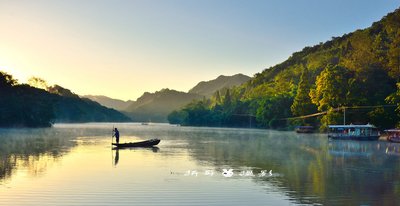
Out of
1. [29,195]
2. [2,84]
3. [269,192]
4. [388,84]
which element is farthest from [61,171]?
[2,84]

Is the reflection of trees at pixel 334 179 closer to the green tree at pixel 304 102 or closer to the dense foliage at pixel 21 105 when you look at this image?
the green tree at pixel 304 102

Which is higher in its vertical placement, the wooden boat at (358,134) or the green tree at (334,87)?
the green tree at (334,87)

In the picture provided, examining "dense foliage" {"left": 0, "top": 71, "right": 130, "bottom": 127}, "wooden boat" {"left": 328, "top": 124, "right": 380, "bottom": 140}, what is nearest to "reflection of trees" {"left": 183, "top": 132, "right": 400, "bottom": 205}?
"wooden boat" {"left": 328, "top": 124, "right": 380, "bottom": 140}

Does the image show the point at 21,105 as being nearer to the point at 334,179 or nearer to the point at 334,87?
the point at 334,87

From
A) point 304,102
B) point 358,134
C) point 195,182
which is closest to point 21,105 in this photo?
point 304,102

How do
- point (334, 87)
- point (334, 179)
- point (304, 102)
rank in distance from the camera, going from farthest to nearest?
point (304, 102) → point (334, 87) → point (334, 179)

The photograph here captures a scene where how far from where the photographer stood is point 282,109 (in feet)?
500

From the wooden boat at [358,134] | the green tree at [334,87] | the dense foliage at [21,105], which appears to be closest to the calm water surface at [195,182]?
the wooden boat at [358,134]

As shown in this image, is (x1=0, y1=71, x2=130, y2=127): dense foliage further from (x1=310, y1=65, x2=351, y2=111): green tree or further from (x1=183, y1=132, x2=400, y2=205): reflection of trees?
(x1=183, y1=132, x2=400, y2=205): reflection of trees

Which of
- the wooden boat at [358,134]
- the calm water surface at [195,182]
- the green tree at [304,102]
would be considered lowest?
the calm water surface at [195,182]

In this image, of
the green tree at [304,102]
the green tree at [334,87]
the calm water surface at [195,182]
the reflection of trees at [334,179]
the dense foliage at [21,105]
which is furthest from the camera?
the dense foliage at [21,105]

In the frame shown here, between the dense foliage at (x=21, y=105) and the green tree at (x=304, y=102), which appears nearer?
the green tree at (x=304, y=102)

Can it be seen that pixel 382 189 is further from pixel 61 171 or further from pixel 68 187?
pixel 61 171

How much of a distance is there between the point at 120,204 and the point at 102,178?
9036 mm
